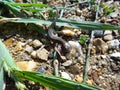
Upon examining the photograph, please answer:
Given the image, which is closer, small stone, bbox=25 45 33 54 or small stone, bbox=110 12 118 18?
small stone, bbox=25 45 33 54

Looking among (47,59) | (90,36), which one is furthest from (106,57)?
(47,59)

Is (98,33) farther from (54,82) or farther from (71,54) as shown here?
(54,82)

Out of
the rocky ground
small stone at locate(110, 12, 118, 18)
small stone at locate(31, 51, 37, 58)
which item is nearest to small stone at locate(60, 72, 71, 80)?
the rocky ground

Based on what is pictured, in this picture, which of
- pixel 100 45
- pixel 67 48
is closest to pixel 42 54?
pixel 67 48

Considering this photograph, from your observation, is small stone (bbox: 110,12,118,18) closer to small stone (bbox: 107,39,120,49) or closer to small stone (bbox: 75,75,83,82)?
small stone (bbox: 107,39,120,49)

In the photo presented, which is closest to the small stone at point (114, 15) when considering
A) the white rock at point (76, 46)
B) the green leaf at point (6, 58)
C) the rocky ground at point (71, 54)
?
the rocky ground at point (71, 54)

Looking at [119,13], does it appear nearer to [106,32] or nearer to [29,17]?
[106,32]

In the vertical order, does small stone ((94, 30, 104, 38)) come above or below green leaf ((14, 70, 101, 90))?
above
